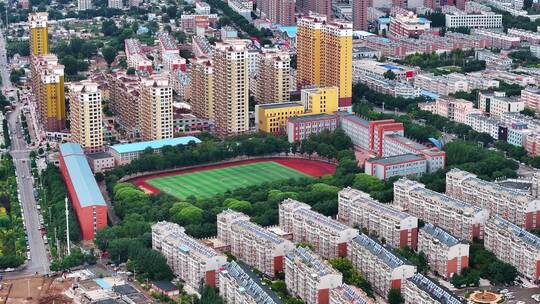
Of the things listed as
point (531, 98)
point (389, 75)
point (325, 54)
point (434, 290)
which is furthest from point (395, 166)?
point (389, 75)

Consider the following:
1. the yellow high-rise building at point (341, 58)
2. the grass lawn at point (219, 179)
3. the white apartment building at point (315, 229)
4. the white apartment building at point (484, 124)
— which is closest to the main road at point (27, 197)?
the grass lawn at point (219, 179)

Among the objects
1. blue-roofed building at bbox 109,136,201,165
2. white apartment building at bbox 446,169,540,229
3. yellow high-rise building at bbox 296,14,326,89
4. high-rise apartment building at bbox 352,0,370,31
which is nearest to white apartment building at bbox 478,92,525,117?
yellow high-rise building at bbox 296,14,326,89

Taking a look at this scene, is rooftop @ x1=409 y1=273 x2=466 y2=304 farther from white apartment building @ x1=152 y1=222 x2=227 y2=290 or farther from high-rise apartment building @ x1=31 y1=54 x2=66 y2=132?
high-rise apartment building @ x1=31 y1=54 x2=66 y2=132

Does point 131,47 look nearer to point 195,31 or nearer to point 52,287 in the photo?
point 195,31

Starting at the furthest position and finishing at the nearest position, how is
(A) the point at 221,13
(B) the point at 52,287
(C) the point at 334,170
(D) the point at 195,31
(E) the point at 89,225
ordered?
(A) the point at 221,13
(D) the point at 195,31
(C) the point at 334,170
(E) the point at 89,225
(B) the point at 52,287

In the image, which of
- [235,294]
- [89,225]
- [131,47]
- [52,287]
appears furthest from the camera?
[131,47]

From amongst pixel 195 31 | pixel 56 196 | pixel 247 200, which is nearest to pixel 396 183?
pixel 247 200
